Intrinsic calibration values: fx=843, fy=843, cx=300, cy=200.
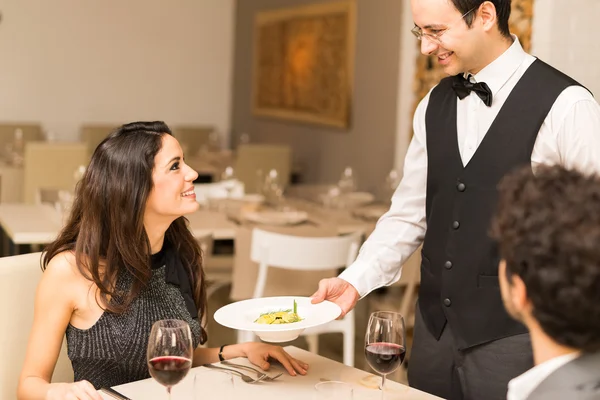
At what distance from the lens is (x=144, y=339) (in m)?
2.08

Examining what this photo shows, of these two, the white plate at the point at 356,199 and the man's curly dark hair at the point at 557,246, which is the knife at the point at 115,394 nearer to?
the man's curly dark hair at the point at 557,246

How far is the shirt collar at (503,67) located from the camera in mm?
2094

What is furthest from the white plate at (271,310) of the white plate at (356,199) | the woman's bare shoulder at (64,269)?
the white plate at (356,199)

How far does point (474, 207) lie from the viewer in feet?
6.81


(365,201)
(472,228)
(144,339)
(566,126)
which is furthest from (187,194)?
(365,201)

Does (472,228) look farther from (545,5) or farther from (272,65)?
(272,65)

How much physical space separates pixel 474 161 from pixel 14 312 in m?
1.23

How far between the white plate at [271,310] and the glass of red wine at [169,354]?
0.16 meters

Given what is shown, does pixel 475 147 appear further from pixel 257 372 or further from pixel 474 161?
pixel 257 372

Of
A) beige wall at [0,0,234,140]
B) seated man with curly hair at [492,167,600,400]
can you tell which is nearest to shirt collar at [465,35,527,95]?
seated man with curly hair at [492,167,600,400]

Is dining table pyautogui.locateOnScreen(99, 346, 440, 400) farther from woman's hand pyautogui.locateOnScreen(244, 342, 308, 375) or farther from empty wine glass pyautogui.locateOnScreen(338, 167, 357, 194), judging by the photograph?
empty wine glass pyautogui.locateOnScreen(338, 167, 357, 194)

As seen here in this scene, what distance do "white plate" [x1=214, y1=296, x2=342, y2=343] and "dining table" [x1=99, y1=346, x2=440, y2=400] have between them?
12 cm

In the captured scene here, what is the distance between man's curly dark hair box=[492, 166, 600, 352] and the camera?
1133 mm

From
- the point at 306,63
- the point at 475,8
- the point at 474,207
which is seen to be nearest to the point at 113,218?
the point at 474,207
